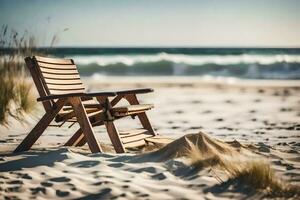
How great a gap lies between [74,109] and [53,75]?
2.68 feet

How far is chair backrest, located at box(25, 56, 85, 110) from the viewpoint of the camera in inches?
187

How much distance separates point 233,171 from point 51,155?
1.65 meters

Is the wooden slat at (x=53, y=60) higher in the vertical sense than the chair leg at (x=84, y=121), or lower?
higher

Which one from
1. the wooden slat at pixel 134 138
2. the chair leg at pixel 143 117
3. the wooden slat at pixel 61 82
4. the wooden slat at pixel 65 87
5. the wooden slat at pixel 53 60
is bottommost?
the wooden slat at pixel 134 138

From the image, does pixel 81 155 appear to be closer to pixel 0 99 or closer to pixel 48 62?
pixel 48 62

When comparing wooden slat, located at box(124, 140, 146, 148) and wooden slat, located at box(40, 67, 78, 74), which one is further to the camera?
wooden slat, located at box(40, 67, 78, 74)

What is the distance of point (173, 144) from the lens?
438cm

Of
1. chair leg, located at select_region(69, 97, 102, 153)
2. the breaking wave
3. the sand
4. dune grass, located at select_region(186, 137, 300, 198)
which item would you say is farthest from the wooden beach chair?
the breaking wave

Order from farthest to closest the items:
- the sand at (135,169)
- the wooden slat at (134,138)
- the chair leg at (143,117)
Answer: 1. the chair leg at (143,117)
2. the wooden slat at (134,138)
3. the sand at (135,169)

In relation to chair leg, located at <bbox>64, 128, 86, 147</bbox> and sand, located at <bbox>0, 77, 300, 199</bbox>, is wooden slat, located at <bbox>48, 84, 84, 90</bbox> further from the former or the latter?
sand, located at <bbox>0, 77, 300, 199</bbox>

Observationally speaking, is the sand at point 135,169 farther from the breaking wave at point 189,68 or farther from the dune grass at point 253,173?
the breaking wave at point 189,68

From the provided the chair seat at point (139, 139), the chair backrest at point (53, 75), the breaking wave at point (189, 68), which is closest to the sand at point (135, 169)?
the chair seat at point (139, 139)

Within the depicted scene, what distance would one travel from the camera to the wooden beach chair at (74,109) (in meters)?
4.41

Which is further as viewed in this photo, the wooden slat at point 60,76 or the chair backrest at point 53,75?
the wooden slat at point 60,76
